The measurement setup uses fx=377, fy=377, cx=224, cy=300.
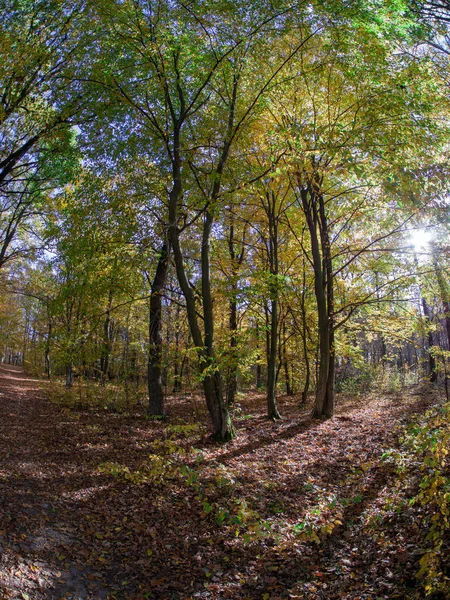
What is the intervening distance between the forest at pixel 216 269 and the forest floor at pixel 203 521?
0.03 m

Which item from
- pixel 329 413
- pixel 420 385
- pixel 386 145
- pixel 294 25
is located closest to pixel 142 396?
pixel 329 413

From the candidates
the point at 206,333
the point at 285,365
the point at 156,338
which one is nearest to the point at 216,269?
the point at 156,338

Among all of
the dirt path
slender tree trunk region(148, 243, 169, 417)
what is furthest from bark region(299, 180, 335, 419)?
the dirt path

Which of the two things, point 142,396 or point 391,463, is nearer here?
point 391,463

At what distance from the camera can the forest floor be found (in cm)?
381

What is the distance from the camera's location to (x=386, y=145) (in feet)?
22.9

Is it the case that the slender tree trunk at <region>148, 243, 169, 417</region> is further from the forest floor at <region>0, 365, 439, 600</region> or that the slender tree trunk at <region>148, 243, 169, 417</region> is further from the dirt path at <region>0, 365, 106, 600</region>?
the dirt path at <region>0, 365, 106, 600</region>

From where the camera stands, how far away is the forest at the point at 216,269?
4238 millimetres

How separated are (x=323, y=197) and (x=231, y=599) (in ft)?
37.7

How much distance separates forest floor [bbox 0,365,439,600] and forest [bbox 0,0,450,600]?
3 cm

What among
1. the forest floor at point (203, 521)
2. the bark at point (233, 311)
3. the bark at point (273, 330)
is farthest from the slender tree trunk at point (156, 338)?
the bark at point (273, 330)

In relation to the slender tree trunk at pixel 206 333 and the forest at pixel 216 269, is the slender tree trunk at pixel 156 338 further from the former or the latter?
the slender tree trunk at pixel 206 333

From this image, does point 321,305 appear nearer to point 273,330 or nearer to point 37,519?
point 273,330

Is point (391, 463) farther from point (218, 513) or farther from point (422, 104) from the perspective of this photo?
point (422, 104)
